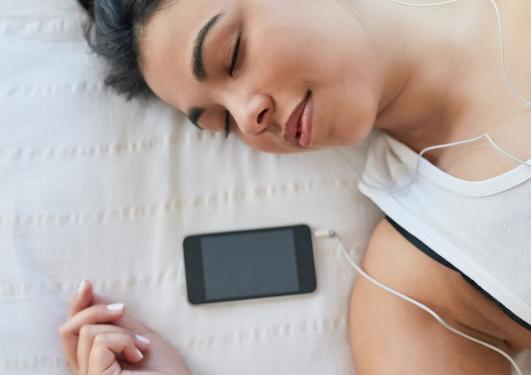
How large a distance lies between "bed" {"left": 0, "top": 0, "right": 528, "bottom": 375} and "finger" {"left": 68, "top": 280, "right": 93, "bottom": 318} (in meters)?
0.04

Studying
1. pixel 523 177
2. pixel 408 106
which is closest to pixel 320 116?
pixel 408 106

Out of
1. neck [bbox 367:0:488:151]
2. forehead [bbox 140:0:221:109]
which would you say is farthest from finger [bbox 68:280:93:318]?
neck [bbox 367:0:488:151]

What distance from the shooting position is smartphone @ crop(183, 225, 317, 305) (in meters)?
1.16

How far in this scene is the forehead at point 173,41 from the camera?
990 millimetres

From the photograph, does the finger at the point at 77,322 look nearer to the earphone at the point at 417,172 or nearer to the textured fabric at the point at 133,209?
the textured fabric at the point at 133,209

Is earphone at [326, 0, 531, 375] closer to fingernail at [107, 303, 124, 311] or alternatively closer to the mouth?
the mouth

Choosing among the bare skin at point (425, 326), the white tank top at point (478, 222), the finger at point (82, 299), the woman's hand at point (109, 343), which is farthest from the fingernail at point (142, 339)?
the white tank top at point (478, 222)

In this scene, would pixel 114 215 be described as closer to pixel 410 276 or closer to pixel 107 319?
pixel 107 319

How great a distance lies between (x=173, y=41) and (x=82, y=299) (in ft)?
1.48

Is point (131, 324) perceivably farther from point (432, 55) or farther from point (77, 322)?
point (432, 55)

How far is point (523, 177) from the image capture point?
39.0 inches

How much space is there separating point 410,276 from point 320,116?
Result: 314mm

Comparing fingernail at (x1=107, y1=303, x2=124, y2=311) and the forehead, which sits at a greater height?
the forehead

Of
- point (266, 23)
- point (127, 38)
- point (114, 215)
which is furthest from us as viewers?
point (114, 215)
